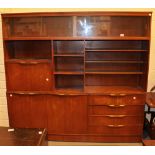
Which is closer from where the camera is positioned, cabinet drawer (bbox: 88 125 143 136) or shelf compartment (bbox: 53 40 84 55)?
cabinet drawer (bbox: 88 125 143 136)

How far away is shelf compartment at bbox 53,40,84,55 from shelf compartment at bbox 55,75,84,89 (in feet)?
1.40

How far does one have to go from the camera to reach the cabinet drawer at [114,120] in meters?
3.29

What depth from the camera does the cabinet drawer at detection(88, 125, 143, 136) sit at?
3319 millimetres

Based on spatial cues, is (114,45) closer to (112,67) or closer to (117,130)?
(112,67)

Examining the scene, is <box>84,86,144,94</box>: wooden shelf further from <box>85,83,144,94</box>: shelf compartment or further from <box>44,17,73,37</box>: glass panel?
<box>44,17,73,37</box>: glass panel

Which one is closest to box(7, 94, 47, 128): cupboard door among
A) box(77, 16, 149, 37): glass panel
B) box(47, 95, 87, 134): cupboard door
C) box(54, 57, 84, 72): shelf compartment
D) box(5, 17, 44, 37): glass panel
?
box(47, 95, 87, 134): cupboard door

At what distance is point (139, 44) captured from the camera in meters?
3.45

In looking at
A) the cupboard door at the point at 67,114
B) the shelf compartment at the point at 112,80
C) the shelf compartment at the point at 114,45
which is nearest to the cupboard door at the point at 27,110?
the cupboard door at the point at 67,114

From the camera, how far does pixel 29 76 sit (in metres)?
3.28

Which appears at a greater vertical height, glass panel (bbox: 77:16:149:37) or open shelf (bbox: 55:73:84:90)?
glass panel (bbox: 77:16:149:37)

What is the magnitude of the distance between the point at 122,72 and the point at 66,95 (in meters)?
1.00

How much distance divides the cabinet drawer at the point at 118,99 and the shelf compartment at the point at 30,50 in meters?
1.10
